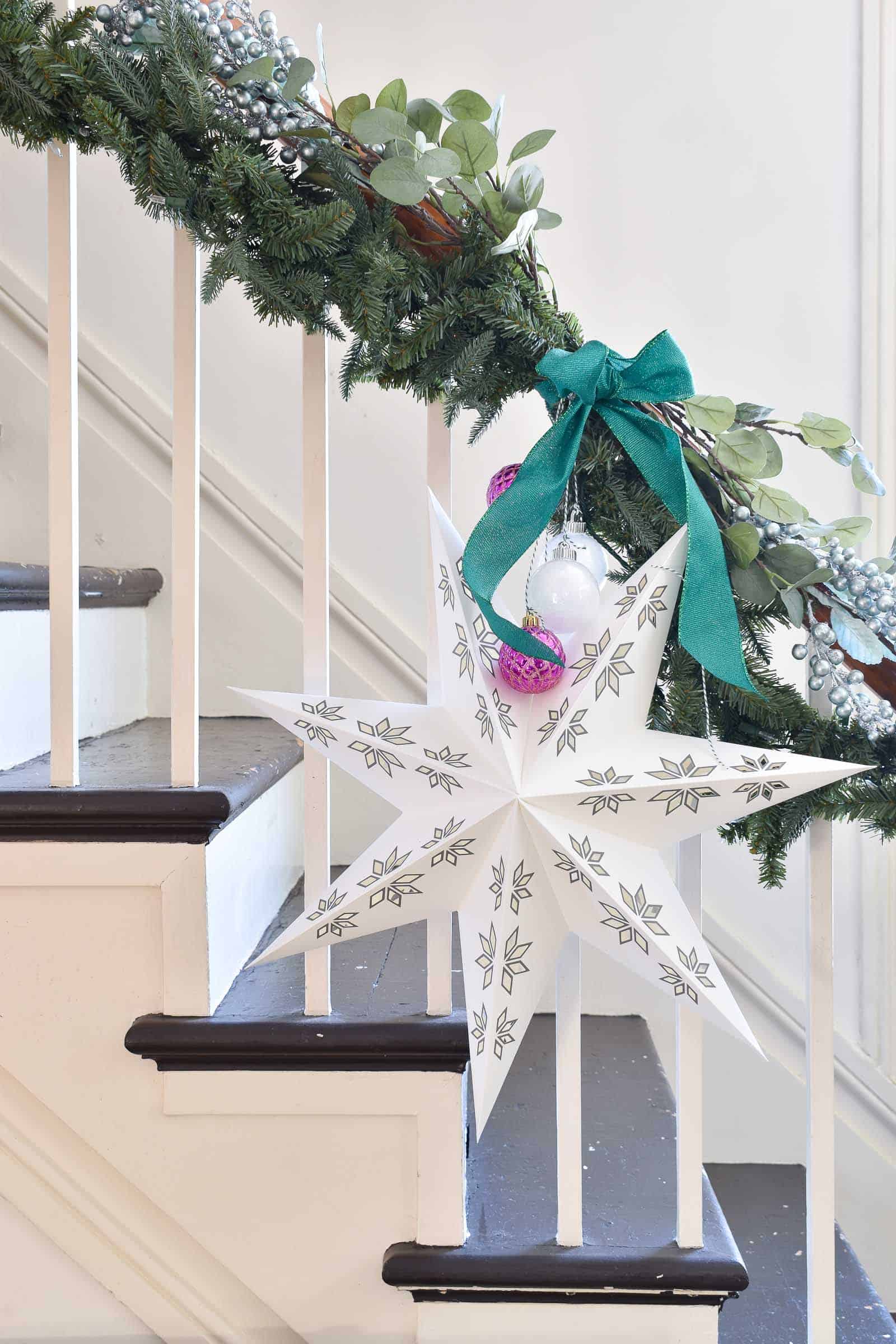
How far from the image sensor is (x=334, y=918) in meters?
0.62

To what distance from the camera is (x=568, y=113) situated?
53.0 inches

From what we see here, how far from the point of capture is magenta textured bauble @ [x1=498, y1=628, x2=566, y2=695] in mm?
609

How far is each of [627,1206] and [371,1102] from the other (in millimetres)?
230

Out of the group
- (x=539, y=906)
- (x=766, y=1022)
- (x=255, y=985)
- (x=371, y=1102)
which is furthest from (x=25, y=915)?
(x=766, y=1022)

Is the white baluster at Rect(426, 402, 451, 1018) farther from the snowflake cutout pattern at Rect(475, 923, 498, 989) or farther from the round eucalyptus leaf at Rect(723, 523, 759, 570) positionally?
the round eucalyptus leaf at Rect(723, 523, 759, 570)

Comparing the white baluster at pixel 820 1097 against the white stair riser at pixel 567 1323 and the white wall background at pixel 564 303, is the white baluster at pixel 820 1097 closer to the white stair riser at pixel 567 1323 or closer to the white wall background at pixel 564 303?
the white stair riser at pixel 567 1323

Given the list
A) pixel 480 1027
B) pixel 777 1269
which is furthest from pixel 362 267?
pixel 777 1269

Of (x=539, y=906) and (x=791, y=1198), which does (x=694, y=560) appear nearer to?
(x=539, y=906)

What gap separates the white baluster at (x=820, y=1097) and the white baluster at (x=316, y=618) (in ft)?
1.23

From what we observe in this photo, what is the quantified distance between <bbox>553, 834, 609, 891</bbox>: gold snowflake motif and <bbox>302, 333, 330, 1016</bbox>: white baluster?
0.21 metres

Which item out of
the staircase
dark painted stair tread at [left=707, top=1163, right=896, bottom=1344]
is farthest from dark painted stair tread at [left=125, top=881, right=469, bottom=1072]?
dark painted stair tread at [left=707, top=1163, right=896, bottom=1344]

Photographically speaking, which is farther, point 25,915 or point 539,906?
point 25,915

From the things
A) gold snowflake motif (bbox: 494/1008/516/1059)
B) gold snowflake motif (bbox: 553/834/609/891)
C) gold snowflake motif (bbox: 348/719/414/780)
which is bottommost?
gold snowflake motif (bbox: 494/1008/516/1059)

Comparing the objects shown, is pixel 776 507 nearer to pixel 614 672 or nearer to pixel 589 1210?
pixel 614 672
